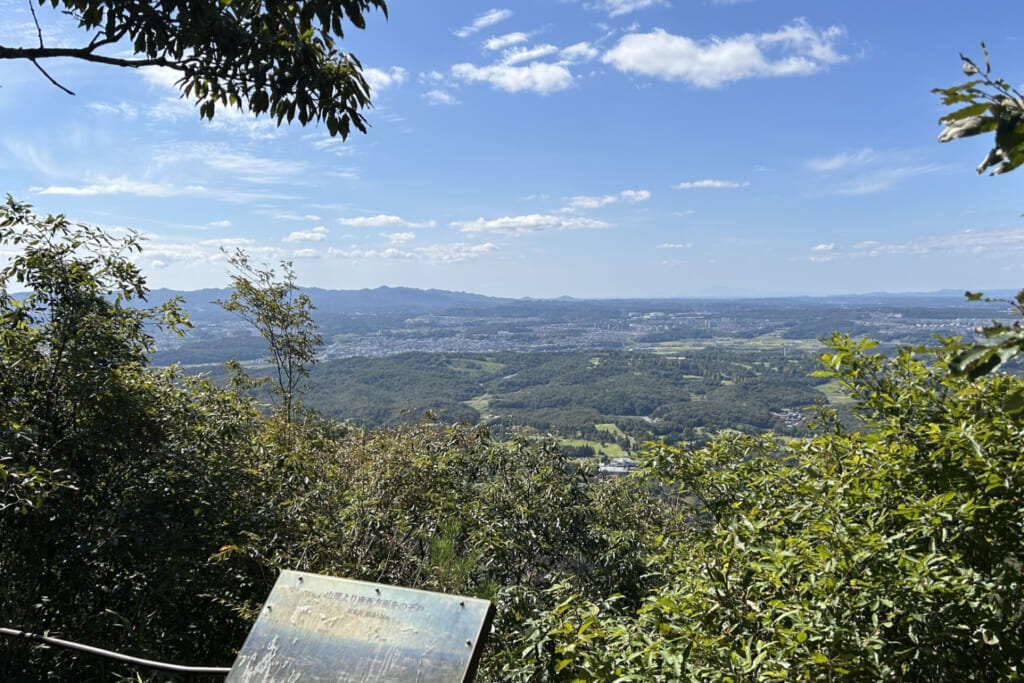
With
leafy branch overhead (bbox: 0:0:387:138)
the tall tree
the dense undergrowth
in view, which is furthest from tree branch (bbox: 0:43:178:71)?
the tall tree

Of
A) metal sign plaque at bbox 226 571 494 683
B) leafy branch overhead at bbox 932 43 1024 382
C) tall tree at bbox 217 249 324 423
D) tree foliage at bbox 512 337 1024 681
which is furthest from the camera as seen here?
tall tree at bbox 217 249 324 423

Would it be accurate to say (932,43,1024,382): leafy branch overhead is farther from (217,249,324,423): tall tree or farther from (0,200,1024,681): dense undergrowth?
(217,249,324,423): tall tree

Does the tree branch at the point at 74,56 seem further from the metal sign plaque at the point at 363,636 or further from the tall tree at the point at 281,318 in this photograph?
the tall tree at the point at 281,318

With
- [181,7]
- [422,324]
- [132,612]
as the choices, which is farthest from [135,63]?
[422,324]

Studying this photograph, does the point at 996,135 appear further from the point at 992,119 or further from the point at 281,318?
the point at 281,318

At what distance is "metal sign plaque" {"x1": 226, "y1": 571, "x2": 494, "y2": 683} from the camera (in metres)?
2.09

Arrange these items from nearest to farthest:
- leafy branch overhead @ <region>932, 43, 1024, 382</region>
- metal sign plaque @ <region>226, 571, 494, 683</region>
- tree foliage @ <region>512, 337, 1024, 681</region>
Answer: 1. leafy branch overhead @ <region>932, 43, 1024, 382</region>
2. tree foliage @ <region>512, 337, 1024, 681</region>
3. metal sign plaque @ <region>226, 571, 494, 683</region>

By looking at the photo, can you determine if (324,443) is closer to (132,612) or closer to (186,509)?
(186,509)

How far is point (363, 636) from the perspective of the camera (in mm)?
2213

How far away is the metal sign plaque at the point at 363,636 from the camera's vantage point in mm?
2094

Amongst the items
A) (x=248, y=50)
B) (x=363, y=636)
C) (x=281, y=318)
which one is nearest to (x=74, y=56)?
(x=248, y=50)

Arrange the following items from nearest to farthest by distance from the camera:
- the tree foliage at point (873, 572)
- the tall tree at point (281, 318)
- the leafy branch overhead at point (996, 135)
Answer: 1. the leafy branch overhead at point (996, 135)
2. the tree foliage at point (873, 572)
3. the tall tree at point (281, 318)

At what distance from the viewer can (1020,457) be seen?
2.17 m

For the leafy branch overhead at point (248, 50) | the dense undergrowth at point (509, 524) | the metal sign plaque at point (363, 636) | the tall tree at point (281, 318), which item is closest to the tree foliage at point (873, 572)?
the dense undergrowth at point (509, 524)
